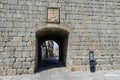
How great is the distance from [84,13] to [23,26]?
2.85 m

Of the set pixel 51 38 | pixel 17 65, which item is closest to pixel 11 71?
pixel 17 65

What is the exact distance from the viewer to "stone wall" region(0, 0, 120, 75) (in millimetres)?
7188

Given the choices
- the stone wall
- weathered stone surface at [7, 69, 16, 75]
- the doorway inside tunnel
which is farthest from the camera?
the doorway inside tunnel

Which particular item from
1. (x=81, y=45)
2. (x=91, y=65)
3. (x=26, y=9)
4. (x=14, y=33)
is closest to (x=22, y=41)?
(x=14, y=33)

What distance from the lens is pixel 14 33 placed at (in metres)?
7.27

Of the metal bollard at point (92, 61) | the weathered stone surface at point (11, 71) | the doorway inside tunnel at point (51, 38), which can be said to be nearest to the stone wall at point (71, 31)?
the weathered stone surface at point (11, 71)

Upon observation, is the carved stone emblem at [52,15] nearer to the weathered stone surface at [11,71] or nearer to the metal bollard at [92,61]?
the metal bollard at [92,61]

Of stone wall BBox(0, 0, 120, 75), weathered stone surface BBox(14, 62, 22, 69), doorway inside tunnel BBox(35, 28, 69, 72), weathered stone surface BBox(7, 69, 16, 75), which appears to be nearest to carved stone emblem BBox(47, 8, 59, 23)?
stone wall BBox(0, 0, 120, 75)

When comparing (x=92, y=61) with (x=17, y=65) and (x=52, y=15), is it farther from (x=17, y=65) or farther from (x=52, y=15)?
(x=17, y=65)

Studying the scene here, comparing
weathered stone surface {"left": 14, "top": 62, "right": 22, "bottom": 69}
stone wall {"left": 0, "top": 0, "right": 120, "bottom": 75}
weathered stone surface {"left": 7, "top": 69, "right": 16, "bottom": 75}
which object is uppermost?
stone wall {"left": 0, "top": 0, "right": 120, "bottom": 75}

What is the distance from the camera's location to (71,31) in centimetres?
771

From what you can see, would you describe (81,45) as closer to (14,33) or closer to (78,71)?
(78,71)

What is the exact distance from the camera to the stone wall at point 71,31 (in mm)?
7188

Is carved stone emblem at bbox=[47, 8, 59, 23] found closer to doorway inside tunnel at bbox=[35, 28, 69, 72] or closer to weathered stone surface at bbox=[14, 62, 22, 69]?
doorway inside tunnel at bbox=[35, 28, 69, 72]
